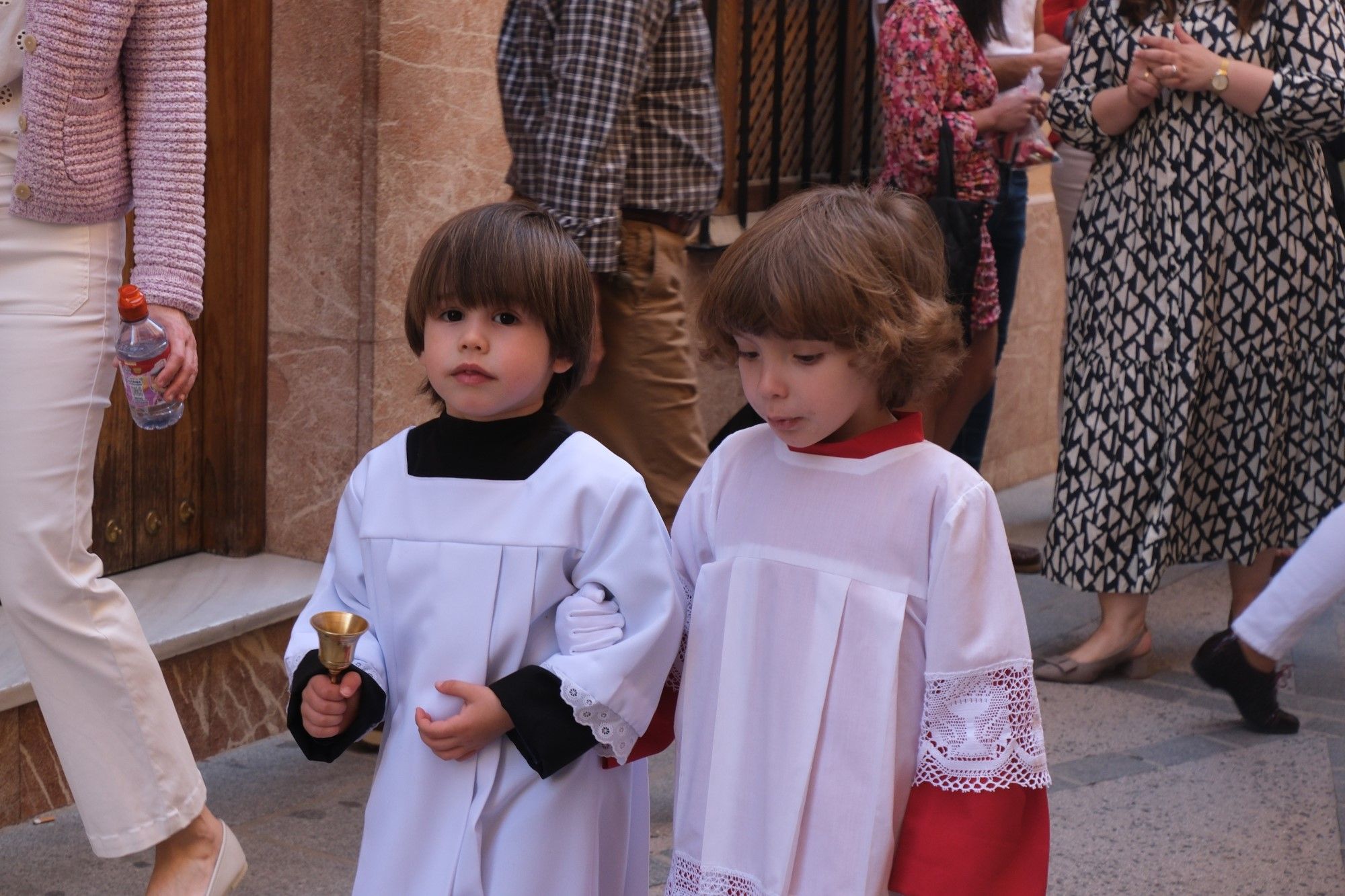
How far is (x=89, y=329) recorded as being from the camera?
9.47 feet

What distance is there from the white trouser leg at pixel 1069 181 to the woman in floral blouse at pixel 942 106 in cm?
84

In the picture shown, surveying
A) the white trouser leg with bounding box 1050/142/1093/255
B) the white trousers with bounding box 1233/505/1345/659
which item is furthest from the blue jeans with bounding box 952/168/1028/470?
the white trousers with bounding box 1233/505/1345/659

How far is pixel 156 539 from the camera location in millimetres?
4453

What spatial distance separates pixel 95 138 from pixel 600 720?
4.49 feet

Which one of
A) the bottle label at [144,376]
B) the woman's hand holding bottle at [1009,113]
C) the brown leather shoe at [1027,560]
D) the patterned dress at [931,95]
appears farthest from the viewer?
the brown leather shoe at [1027,560]

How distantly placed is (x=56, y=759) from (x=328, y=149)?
1606mm

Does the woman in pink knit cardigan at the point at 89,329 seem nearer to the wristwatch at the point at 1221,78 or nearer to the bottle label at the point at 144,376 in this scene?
the bottle label at the point at 144,376

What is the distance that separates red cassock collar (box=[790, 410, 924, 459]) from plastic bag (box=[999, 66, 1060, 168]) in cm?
329

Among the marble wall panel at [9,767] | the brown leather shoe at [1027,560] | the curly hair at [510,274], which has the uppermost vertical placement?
the curly hair at [510,274]

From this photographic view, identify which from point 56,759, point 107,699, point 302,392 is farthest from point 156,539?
point 107,699

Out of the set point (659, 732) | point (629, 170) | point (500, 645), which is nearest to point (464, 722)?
point (500, 645)

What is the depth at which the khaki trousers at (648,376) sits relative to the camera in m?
4.09

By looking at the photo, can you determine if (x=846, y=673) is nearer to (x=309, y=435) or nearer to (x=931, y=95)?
(x=309, y=435)

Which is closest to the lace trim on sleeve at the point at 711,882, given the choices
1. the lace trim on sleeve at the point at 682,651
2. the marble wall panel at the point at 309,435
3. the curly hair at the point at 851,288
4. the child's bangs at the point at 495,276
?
the lace trim on sleeve at the point at 682,651
